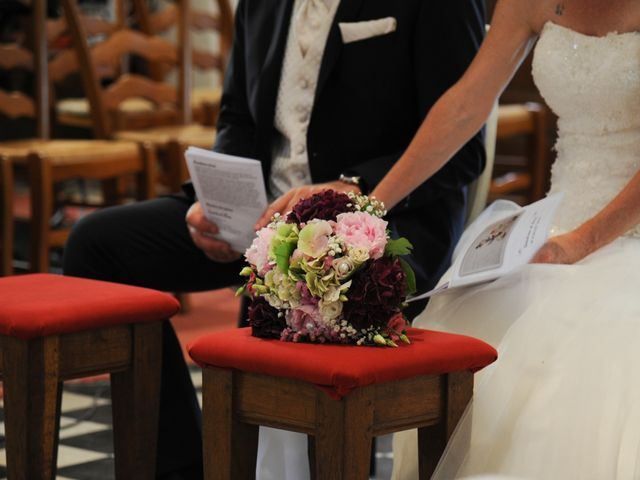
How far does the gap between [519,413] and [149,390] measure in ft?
2.53

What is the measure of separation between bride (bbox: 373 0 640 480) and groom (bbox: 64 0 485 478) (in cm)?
15

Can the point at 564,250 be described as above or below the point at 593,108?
below

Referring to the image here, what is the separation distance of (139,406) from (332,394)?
0.75m

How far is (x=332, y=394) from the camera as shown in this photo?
1.67m

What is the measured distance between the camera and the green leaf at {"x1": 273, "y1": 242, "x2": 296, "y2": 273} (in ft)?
5.90

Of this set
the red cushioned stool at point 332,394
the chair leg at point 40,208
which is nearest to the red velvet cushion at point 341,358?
the red cushioned stool at point 332,394

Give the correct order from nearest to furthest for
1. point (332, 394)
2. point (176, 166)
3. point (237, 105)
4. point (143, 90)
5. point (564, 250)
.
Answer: point (332, 394) < point (564, 250) < point (237, 105) < point (176, 166) < point (143, 90)

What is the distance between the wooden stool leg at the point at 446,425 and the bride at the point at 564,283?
0.02 meters

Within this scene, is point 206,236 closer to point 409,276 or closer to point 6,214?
point 409,276

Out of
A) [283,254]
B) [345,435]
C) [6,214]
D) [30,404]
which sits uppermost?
[283,254]

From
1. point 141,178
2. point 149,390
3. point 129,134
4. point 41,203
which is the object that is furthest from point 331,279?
point 129,134

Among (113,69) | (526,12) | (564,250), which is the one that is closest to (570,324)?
(564,250)

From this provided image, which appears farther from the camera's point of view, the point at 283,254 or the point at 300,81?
the point at 300,81

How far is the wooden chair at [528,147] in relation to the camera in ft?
17.3
